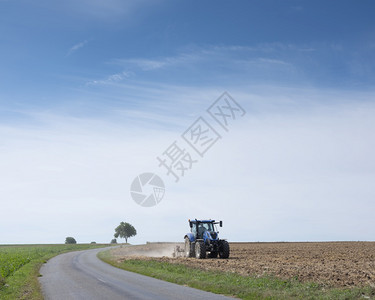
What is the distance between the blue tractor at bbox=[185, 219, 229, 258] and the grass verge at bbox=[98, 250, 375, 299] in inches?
353

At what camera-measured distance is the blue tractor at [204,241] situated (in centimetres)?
3675

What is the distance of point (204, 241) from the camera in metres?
37.6

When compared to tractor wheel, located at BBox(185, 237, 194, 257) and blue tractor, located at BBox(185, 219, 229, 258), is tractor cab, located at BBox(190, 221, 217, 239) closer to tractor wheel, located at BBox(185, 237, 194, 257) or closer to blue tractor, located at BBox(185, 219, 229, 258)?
blue tractor, located at BBox(185, 219, 229, 258)

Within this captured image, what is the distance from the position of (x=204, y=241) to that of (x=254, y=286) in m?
18.2

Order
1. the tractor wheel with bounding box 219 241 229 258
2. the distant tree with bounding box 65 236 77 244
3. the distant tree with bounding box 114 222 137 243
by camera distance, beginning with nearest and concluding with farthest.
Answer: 1. the tractor wheel with bounding box 219 241 229 258
2. the distant tree with bounding box 114 222 137 243
3. the distant tree with bounding box 65 236 77 244

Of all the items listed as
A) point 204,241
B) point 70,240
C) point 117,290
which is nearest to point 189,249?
point 204,241

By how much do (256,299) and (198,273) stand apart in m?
8.73

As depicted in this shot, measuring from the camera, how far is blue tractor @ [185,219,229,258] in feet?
121

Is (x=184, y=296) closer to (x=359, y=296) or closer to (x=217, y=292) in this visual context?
(x=217, y=292)

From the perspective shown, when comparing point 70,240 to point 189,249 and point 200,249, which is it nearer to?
point 189,249

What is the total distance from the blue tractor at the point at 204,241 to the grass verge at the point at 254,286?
897 cm

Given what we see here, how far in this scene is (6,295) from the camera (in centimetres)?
2066

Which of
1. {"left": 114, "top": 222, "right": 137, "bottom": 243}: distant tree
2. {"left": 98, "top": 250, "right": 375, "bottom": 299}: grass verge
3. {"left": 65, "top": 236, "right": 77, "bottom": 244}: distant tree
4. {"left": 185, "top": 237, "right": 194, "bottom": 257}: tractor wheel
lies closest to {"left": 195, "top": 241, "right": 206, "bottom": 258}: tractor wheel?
{"left": 185, "top": 237, "right": 194, "bottom": 257}: tractor wheel

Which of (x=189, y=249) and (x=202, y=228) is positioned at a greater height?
(x=202, y=228)
